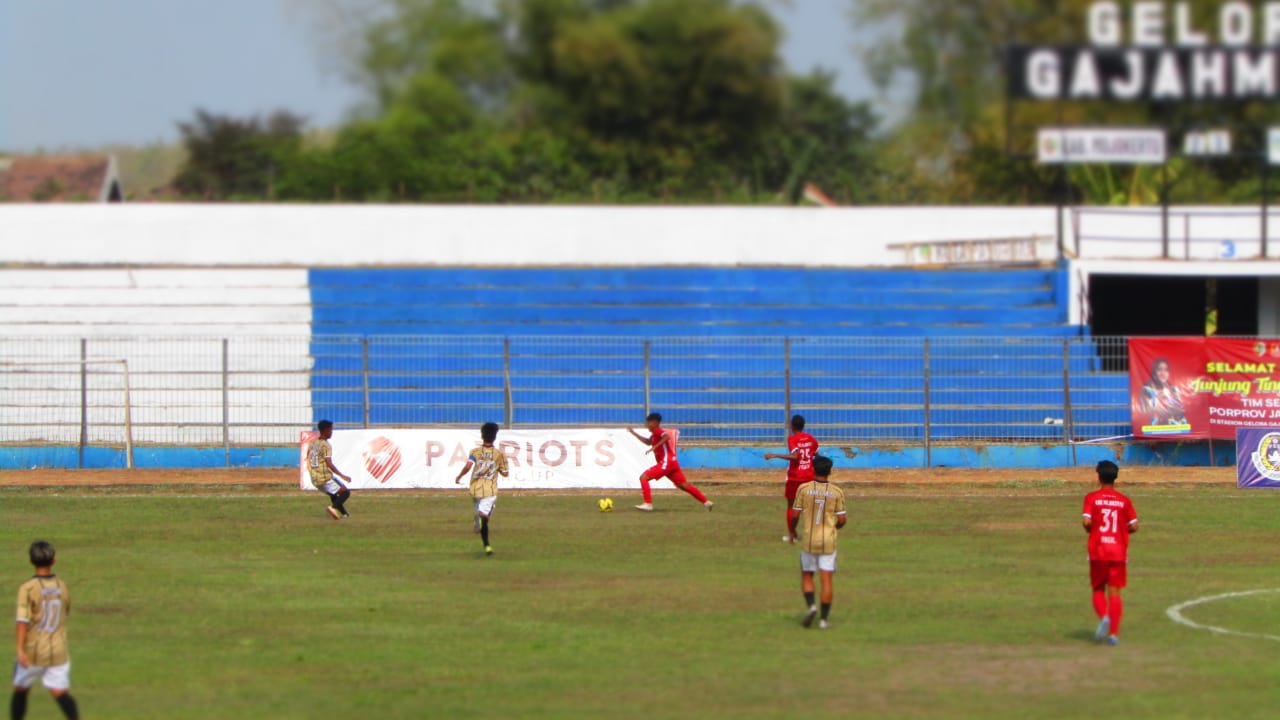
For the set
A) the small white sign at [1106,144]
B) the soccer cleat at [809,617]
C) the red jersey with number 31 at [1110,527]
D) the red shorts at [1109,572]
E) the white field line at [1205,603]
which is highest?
the small white sign at [1106,144]

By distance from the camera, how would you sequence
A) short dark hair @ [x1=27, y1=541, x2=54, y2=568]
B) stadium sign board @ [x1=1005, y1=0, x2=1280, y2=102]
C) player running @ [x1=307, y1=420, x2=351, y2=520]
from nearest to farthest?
short dark hair @ [x1=27, y1=541, x2=54, y2=568]
player running @ [x1=307, y1=420, x2=351, y2=520]
stadium sign board @ [x1=1005, y1=0, x2=1280, y2=102]

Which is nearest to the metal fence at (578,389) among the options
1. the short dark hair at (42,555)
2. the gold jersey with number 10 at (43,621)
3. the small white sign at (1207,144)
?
the small white sign at (1207,144)

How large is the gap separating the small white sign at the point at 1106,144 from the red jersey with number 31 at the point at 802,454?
→ 1761 cm

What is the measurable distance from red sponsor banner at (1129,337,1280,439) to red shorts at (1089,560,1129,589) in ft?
53.9

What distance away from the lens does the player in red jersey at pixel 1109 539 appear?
46.8 feet

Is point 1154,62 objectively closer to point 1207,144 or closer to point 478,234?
point 1207,144

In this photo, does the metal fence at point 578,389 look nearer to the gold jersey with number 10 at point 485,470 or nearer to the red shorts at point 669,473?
the red shorts at point 669,473

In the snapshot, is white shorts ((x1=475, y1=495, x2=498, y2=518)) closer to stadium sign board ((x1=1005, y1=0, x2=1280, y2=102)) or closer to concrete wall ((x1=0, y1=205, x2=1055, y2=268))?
stadium sign board ((x1=1005, y1=0, x2=1280, y2=102))

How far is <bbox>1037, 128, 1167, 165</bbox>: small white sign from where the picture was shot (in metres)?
36.5

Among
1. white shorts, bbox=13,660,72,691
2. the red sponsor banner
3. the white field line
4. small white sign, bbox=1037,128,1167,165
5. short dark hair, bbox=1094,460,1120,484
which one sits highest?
small white sign, bbox=1037,128,1167,165

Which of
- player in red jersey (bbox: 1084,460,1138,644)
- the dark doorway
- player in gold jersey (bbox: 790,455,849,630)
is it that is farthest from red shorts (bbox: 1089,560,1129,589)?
the dark doorway

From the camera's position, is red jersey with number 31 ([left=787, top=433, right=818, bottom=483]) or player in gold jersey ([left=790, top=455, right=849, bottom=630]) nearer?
player in gold jersey ([left=790, top=455, right=849, bottom=630])

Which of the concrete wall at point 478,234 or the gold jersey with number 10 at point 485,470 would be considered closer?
Result: the gold jersey with number 10 at point 485,470

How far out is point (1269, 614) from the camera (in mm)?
16094
